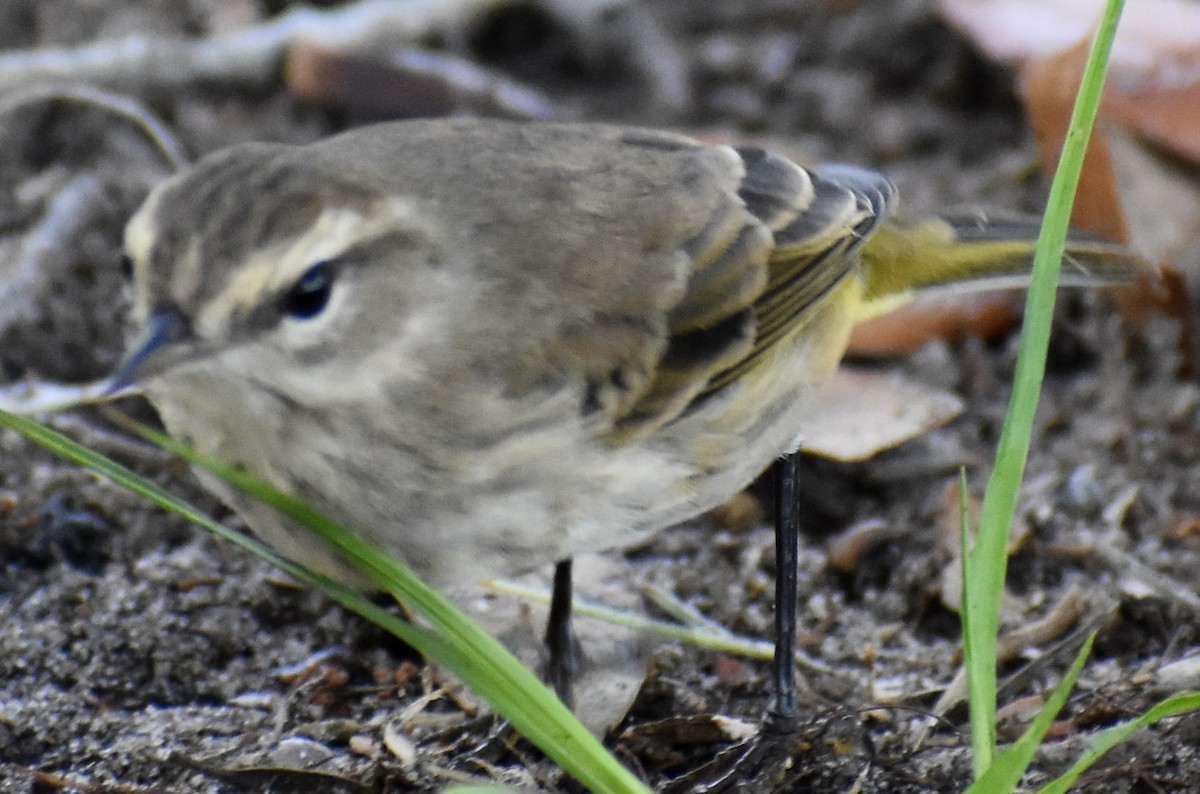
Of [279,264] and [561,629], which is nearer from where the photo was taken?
[279,264]

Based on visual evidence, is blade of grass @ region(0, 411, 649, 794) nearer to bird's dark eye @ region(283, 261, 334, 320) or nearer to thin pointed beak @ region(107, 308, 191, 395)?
thin pointed beak @ region(107, 308, 191, 395)

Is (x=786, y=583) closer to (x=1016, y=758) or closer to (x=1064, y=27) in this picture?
(x=1016, y=758)

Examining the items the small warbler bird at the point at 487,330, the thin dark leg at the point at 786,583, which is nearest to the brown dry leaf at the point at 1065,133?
the small warbler bird at the point at 487,330

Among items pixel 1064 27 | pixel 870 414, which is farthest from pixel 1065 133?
pixel 870 414

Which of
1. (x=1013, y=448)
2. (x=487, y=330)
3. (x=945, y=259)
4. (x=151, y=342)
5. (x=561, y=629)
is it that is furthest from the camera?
(x=945, y=259)

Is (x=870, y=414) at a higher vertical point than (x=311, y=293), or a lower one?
lower

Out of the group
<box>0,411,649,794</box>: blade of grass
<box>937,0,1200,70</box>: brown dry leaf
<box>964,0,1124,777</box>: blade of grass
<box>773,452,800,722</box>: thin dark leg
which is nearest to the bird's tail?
<box>773,452,800,722</box>: thin dark leg

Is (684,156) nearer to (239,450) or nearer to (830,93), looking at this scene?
(239,450)
